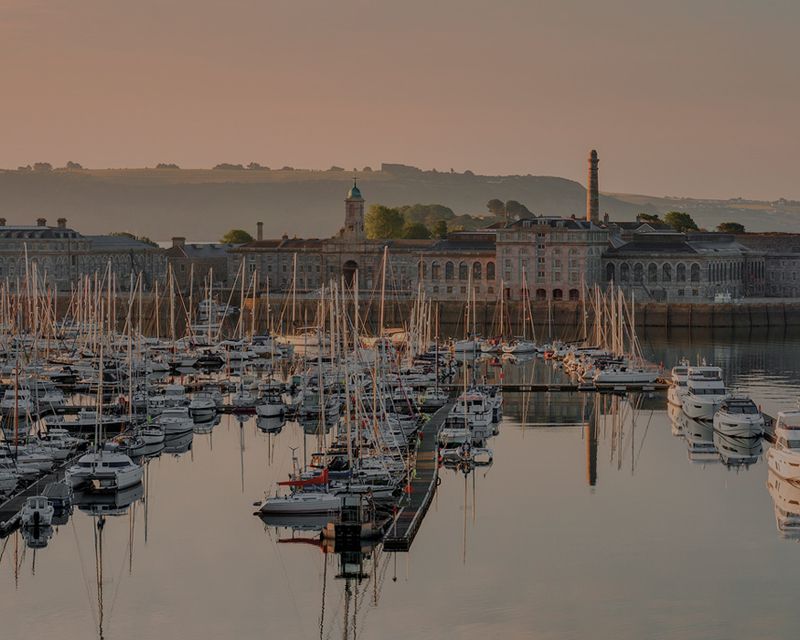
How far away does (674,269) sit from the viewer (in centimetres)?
13612

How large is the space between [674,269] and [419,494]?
87722 millimetres

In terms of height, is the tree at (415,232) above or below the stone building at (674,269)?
above

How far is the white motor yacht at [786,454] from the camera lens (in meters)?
53.4

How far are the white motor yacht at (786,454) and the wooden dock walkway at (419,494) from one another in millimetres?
9574

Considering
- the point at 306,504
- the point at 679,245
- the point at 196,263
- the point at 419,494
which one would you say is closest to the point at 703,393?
the point at 419,494

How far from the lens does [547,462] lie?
60594 mm

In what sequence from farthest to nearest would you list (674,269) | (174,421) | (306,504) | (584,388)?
1. (674,269)
2. (584,388)
3. (174,421)
4. (306,504)

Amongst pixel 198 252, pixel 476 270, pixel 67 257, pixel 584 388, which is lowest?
pixel 584 388

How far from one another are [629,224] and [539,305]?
35.7 meters

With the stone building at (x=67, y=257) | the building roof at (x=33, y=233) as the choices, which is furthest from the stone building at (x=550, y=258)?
the building roof at (x=33, y=233)

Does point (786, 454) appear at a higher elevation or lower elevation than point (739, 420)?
lower

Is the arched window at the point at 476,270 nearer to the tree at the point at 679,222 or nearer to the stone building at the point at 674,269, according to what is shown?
the stone building at the point at 674,269

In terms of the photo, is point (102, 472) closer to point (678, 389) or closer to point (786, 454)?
point (786, 454)

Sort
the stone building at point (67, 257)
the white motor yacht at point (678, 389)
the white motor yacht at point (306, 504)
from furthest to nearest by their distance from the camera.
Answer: the stone building at point (67, 257), the white motor yacht at point (678, 389), the white motor yacht at point (306, 504)
